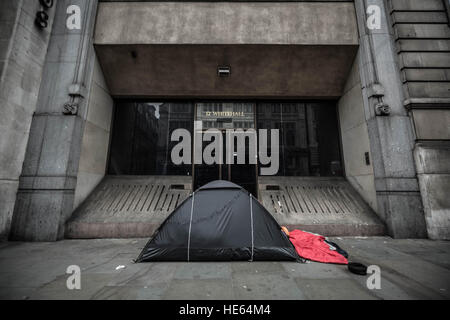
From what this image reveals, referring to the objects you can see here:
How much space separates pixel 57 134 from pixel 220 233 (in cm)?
605

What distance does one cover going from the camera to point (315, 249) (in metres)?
4.16

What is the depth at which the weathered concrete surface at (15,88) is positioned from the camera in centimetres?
524

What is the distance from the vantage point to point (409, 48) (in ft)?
21.5

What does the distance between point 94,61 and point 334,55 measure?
895 centimetres

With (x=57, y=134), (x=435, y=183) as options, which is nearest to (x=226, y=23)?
(x=57, y=134)

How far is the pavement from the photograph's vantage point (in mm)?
2658

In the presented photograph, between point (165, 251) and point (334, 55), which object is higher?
point (334, 55)

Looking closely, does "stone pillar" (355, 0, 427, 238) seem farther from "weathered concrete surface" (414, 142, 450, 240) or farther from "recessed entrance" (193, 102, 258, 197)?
"recessed entrance" (193, 102, 258, 197)

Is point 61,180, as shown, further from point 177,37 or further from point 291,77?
point 291,77

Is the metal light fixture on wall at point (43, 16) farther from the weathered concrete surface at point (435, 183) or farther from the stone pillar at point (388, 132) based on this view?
the weathered concrete surface at point (435, 183)

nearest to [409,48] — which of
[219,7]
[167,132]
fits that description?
[219,7]

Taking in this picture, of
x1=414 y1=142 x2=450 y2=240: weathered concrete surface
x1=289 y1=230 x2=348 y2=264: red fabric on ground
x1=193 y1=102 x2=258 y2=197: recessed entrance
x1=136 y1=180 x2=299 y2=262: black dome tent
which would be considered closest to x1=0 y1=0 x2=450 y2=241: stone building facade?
x1=414 y1=142 x2=450 y2=240: weathered concrete surface

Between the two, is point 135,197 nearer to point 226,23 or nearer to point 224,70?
point 224,70

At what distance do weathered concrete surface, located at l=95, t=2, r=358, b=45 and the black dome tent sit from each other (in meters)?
5.88
